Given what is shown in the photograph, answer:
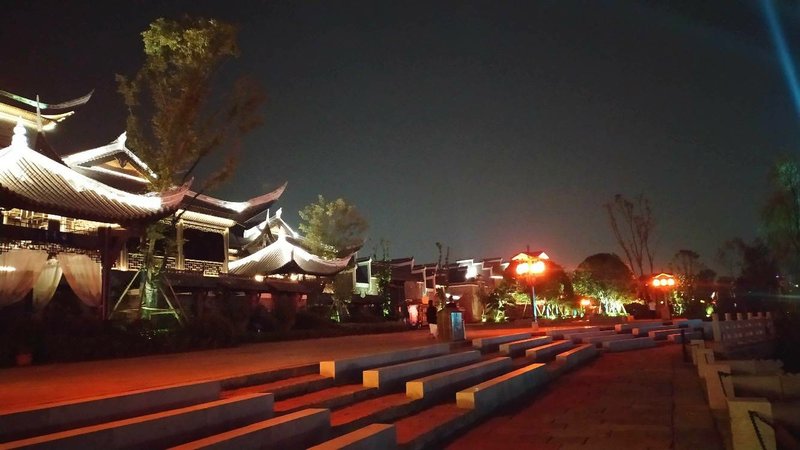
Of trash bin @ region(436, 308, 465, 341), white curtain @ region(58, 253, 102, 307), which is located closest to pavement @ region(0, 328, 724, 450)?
trash bin @ region(436, 308, 465, 341)

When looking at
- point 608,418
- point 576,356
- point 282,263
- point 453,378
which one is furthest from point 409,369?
point 282,263

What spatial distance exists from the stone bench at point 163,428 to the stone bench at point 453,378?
235 cm

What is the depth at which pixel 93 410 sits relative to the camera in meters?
5.02

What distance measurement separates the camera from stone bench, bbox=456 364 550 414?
300 inches

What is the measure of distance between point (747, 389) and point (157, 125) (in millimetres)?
15339

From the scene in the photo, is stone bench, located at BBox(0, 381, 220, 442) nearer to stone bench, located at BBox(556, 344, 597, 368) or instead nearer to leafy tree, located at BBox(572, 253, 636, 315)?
stone bench, located at BBox(556, 344, 597, 368)

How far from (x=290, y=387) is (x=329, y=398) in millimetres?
598

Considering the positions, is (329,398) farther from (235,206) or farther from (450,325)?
(235,206)

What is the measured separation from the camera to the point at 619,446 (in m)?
6.25

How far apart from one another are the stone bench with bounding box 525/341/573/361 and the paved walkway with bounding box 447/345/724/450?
1336 millimetres

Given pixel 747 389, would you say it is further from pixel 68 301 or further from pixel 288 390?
pixel 68 301

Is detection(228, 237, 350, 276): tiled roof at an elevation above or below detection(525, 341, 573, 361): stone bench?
above

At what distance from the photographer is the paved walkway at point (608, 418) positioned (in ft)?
21.2

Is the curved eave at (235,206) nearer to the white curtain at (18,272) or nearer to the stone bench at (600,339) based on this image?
the white curtain at (18,272)
